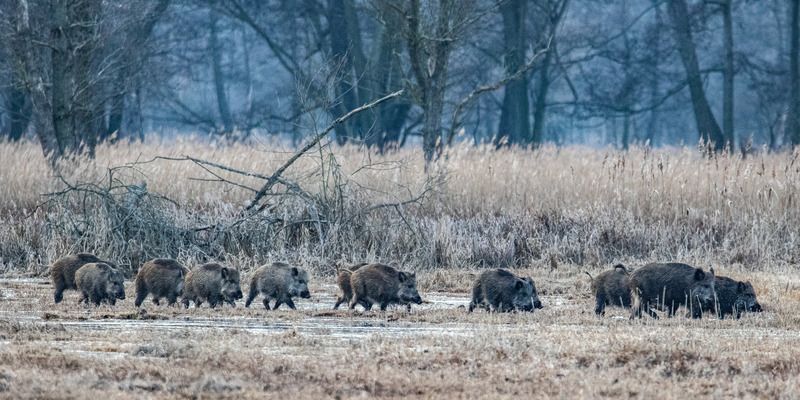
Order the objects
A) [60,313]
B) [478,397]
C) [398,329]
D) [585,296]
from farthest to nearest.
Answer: [585,296]
[60,313]
[398,329]
[478,397]

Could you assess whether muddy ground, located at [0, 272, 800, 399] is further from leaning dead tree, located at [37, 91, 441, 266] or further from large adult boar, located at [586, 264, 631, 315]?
leaning dead tree, located at [37, 91, 441, 266]

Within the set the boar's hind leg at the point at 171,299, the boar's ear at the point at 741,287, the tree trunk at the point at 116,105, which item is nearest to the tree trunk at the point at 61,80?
the tree trunk at the point at 116,105

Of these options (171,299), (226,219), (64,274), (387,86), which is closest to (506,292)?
(171,299)

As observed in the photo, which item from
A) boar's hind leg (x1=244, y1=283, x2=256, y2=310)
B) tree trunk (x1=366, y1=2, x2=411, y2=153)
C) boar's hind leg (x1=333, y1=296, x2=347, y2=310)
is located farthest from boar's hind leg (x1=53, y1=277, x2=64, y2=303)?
tree trunk (x1=366, y1=2, x2=411, y2=153)

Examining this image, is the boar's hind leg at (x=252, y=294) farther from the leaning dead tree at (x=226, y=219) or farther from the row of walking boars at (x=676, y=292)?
the leaning dead tree at (x=226, y=219)

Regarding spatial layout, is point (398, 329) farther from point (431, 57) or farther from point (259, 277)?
point (431, 57)

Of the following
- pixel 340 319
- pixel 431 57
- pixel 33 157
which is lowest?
pixel 340 319

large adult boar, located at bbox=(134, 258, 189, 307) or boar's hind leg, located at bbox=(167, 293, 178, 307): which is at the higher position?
large adult boar, located at bbox=(134, 258, 189, 307)

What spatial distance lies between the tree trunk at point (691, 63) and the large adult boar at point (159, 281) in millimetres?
27223

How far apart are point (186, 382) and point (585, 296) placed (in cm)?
679

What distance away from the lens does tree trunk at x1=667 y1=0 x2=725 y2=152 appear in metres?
37.6

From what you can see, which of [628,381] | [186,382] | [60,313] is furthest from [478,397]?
[60,313]

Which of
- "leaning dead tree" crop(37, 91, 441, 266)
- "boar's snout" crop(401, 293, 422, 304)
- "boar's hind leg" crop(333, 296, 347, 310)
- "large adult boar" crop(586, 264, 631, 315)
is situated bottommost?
"boar's hind leg" crop(333, 296, 347, 310)

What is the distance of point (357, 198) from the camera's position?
1680 centimetres
